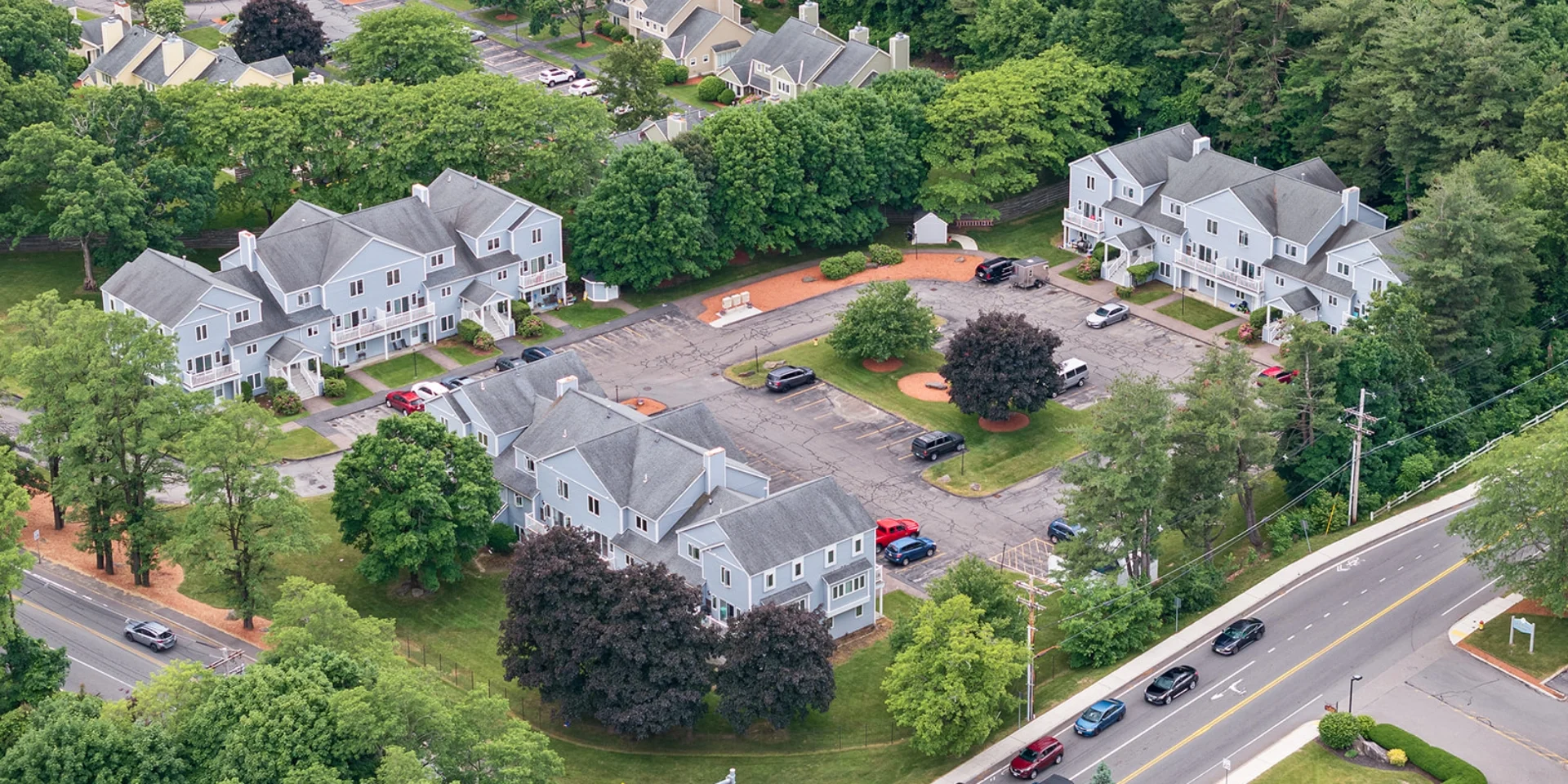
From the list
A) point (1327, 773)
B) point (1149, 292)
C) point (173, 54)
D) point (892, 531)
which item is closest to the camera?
point (1327, 773)

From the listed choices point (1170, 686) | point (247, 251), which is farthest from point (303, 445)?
point (1170, 686)

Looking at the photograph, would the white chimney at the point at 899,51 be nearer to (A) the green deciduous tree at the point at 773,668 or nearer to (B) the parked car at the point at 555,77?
(B) the parked car at the point at 555,77

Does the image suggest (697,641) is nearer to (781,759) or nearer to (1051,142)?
(781,759)

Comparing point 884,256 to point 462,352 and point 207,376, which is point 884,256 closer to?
point 462,352

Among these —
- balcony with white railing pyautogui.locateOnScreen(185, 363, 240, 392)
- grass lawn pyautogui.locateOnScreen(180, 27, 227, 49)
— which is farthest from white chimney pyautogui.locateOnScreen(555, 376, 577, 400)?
grass lawn pyautogui.locateOnScreen(180, 27, 227, 49)

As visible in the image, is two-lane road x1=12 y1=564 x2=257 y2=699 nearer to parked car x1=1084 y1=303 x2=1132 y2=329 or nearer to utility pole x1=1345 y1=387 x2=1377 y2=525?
utility pole x1=1345 y1=387 x2=1377 y2=525

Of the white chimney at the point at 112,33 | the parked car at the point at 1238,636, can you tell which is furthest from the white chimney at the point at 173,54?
the parked car at the point at 1238,636

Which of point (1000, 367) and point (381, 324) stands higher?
point (381, 324)
